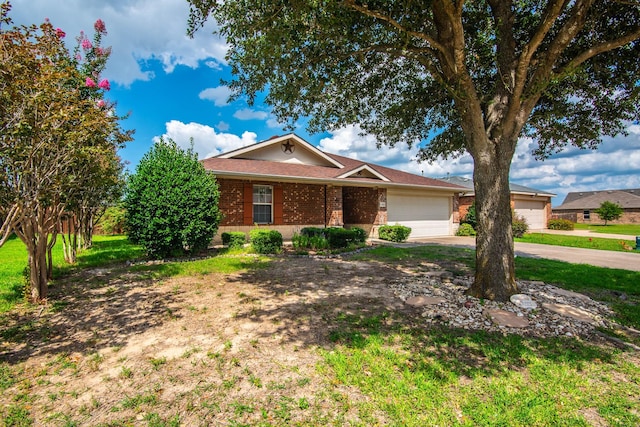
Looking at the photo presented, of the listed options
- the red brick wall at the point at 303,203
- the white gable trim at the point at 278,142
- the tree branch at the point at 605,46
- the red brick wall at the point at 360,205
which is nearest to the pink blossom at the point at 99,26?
the white gable trim at the point at 278,142

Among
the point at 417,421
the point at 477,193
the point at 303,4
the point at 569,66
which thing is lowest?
the point at 417,421

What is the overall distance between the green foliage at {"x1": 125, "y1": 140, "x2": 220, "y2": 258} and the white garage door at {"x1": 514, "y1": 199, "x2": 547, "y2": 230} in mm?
22192

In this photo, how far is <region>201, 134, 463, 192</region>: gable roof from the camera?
12536mm

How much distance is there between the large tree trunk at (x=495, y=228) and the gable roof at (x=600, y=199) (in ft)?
158

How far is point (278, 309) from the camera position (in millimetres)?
4922

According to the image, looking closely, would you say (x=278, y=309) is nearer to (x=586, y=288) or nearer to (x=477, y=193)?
(x=477, y=193)

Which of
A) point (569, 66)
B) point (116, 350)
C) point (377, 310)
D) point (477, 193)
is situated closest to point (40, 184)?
point (116, 350)

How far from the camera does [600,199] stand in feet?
143

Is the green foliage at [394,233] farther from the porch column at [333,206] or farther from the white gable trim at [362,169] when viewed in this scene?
the white gable trim at [362,169]

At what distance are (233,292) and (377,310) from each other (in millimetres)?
2709

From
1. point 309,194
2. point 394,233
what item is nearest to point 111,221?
point 309,194

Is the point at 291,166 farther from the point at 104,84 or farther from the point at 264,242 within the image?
the point at 104,84

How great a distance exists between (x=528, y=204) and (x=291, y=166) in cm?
1993

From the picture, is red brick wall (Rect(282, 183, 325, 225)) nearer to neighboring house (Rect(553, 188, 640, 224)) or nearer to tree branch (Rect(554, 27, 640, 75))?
tree branch (Rect(554, 27, 640, 75))
